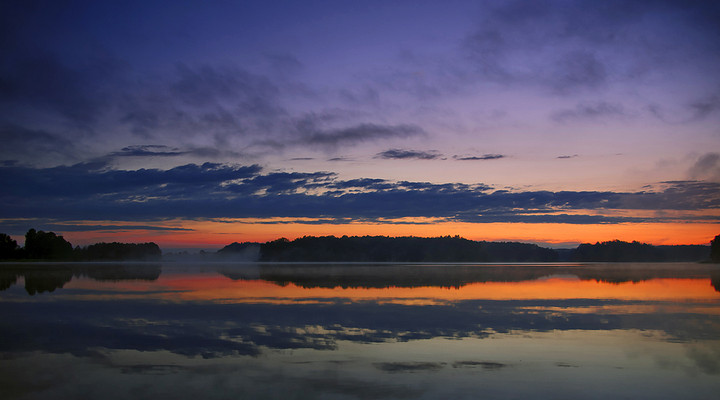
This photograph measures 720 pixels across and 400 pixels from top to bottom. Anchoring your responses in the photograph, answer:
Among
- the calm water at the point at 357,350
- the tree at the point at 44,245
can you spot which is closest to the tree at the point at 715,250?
the calm water at the point at 357,350

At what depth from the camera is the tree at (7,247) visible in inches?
4931

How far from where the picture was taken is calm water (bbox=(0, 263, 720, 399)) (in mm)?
9992

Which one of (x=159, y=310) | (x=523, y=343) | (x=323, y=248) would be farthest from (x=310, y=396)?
(x=323, y=248)

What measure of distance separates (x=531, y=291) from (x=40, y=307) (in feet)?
82.7

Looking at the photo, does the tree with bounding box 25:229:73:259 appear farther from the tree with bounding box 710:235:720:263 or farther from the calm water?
the tree with bounding box 710:235:720:263

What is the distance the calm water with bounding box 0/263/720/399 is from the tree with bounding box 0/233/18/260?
122028mm

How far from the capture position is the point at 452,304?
23531 millimetres

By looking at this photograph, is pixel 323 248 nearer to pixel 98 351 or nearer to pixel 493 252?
pixel 493 252

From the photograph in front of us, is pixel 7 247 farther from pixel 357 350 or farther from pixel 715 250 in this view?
pixel 715 250

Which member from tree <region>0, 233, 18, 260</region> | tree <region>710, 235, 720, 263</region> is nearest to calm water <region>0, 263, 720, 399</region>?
tree <region>0, 233, 18, 260</region>

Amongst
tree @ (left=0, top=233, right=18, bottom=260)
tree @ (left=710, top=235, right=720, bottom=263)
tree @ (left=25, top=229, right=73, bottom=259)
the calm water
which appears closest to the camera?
the calm water

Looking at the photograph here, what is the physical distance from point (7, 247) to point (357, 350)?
140m

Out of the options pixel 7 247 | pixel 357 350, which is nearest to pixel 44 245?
pixel 7 247

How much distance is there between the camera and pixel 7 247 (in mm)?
125812
